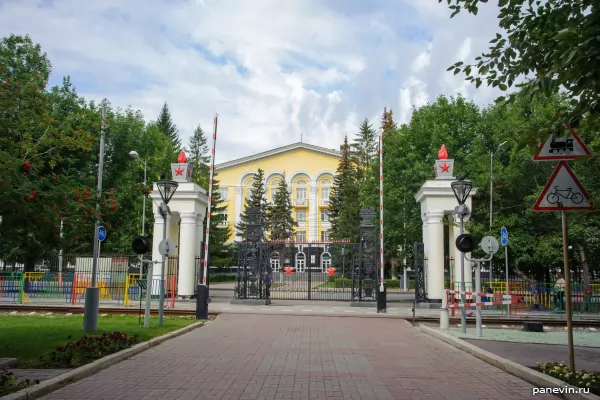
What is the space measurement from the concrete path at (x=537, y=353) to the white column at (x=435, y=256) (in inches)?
424

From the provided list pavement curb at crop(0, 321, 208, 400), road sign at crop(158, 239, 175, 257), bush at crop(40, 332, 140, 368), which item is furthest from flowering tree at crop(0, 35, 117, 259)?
road sign at crop(158, 239, 175, 257)

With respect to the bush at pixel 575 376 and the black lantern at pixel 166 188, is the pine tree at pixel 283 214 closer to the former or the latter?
the black lantern at pixel 166 188

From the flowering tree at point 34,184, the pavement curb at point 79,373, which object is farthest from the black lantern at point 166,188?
the pavement curb at point 79,373

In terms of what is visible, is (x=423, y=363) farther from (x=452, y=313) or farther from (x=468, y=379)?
(x=452, y=313)

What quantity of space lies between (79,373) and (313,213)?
68.8m

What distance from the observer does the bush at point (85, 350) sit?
336 inches

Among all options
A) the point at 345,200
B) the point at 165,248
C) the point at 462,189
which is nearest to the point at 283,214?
the point at 345,200

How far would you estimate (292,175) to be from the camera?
7712 centimetres

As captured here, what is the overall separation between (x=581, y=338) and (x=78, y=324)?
13.4m

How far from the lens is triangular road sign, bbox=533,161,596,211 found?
7.65 m

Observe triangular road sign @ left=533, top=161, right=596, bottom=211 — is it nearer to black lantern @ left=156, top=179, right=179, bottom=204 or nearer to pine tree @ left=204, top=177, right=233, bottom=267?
black lantern @ left=156, top=179, right=179, bottom=204

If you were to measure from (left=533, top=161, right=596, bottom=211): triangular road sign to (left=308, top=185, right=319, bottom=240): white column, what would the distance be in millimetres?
66216

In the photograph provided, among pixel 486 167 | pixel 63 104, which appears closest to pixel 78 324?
pixel 486 167

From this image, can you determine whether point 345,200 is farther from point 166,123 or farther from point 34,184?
point 34,184
